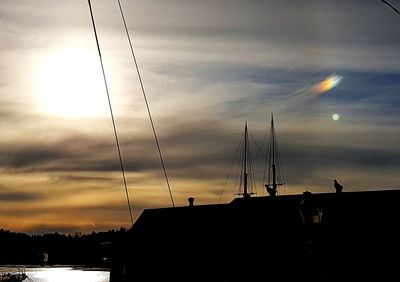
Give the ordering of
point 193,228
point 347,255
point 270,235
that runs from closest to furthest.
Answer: point 347,255 → point 270,235 → point 193,228

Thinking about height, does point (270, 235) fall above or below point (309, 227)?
above

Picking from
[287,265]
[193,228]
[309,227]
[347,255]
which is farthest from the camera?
[193,228]

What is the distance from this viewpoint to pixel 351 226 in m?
47.2

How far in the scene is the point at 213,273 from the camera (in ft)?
166

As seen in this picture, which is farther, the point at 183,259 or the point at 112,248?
the point at 112,248

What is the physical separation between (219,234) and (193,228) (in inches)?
118

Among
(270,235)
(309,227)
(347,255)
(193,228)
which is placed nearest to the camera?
(309,227)

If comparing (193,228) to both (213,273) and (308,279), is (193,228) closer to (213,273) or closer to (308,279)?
(213,273)

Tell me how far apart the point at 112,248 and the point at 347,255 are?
839 inches

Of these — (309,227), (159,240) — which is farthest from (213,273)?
(309,227)

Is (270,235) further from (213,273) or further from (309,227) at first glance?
(309,227)

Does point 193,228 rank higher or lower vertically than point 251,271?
higher

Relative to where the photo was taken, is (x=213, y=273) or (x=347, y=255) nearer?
(x=347, y=255)

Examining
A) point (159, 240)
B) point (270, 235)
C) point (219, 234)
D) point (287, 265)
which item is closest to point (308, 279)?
point (287, 265)
